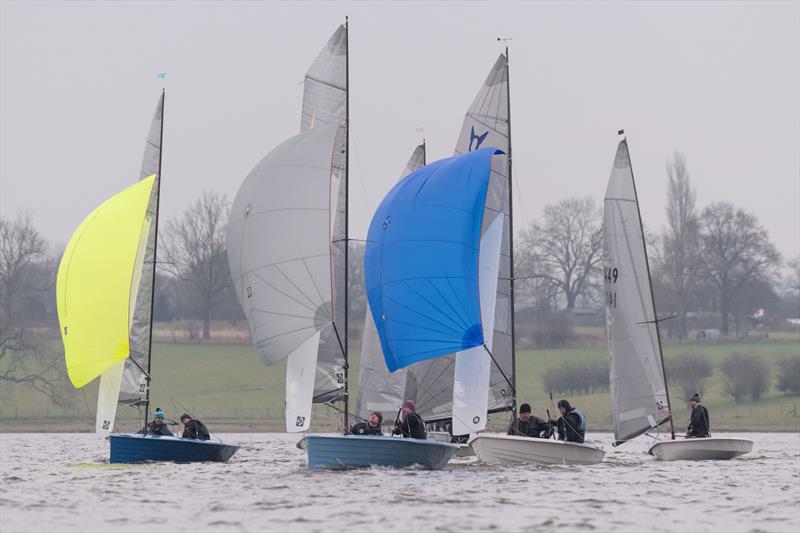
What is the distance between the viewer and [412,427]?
3119 cm

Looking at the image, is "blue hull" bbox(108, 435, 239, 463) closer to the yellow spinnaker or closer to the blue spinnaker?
the yellow spinnaker

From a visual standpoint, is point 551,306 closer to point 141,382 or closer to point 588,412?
point 588,412

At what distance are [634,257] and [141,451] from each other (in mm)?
15078

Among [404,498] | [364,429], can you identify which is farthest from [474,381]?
[404,498]

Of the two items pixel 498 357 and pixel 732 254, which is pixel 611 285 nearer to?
pixel 498 357

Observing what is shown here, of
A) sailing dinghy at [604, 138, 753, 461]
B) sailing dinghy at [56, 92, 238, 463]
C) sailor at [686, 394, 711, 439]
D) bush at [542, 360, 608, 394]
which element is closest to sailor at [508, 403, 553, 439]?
sailing dinghy at [604, 138, 753, 461]

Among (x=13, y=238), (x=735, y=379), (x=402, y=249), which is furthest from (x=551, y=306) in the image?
(x=402, y=249)

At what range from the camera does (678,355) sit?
3644 inches

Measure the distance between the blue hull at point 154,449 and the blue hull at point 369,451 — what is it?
216 inches

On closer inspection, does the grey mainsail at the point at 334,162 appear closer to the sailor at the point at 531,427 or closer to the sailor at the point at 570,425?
the sailor at the point at 531,427

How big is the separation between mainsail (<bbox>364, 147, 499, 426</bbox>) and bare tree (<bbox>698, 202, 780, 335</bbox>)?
268 ft

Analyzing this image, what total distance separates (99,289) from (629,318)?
48.9 feet

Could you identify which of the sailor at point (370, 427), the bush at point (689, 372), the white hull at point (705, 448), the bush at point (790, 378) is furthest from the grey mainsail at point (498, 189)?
the bush at point (790, 378)

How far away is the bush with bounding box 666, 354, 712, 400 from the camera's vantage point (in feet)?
277
